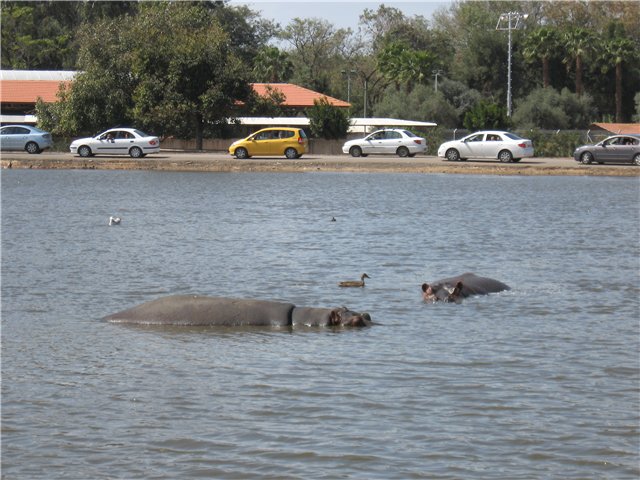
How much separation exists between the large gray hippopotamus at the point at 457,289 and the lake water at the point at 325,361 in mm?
211

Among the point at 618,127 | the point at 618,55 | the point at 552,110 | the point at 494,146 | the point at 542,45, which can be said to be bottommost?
the point at 494,146

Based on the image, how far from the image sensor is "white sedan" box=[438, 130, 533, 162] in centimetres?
4903

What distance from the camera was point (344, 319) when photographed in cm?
1434

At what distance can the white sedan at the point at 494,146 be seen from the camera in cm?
4903

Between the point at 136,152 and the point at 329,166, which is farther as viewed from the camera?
the point at 136,152

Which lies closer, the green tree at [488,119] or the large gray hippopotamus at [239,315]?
the large gray hippopotamus at [239,315]

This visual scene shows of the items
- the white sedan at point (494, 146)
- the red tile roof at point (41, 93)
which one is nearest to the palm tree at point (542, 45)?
the red tile roof at point (41, 93)

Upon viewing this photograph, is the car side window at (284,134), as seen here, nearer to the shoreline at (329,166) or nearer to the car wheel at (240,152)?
the car wheel at (240,152)

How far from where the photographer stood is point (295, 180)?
43.2 meters

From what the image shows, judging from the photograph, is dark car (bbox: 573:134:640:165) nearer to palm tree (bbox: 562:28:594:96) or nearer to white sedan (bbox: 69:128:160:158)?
white sedan (bbox: 69:128:160:158)

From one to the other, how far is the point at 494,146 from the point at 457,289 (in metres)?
33.6

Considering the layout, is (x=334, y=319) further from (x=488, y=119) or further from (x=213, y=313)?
(x=488, y=119)

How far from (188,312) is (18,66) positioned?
268 ft

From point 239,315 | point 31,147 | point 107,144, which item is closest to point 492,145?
point 107,144
